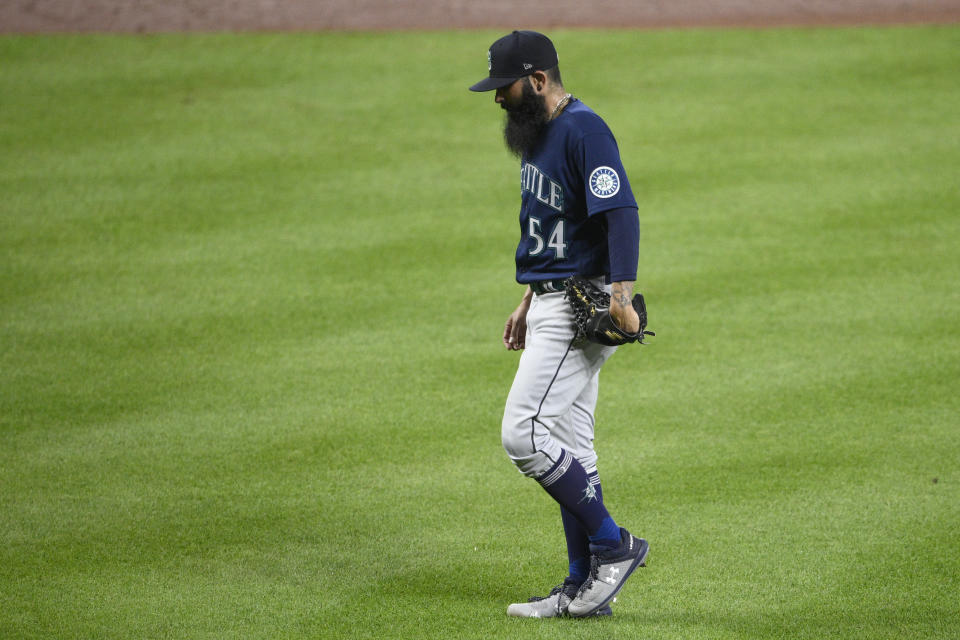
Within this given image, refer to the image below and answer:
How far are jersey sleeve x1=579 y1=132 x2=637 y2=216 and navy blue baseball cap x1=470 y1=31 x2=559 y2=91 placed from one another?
0.32 meters

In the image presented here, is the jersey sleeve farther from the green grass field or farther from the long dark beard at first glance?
the green grass field

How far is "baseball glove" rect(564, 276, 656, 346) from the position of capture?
3469mm

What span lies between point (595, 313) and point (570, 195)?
1.40 ft

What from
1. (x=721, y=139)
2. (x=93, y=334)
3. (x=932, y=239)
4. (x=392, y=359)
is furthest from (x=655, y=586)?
(x=721, y=139)

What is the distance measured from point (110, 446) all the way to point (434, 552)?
1.99 meters

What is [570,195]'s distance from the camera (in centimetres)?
359

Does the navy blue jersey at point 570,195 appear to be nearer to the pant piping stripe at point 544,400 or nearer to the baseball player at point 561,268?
the baseball player at point 561,268

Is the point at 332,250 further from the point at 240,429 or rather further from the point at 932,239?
the point at 932,239

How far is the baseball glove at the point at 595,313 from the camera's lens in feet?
11.4

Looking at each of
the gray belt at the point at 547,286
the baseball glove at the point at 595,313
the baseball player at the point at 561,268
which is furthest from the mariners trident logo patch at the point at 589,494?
the gray belt at the point at 547,286

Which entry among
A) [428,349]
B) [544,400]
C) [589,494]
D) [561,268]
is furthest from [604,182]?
[428,349]

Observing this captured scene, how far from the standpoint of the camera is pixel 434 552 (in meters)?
4.32

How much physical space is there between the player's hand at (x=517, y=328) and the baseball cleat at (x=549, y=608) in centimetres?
98

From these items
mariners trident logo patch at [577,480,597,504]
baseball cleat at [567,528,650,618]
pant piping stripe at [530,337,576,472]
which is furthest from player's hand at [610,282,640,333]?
baseball cleat at [567,528,650,618]
